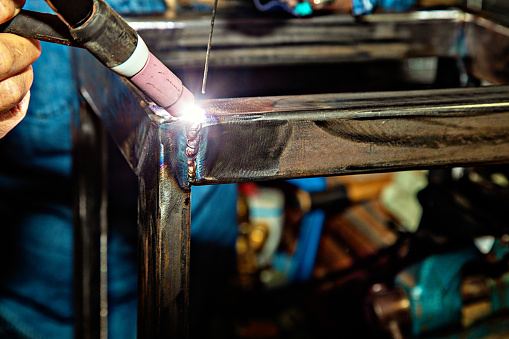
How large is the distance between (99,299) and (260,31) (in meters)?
0.49

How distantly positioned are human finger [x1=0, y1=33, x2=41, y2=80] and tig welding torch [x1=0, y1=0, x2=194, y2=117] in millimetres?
10

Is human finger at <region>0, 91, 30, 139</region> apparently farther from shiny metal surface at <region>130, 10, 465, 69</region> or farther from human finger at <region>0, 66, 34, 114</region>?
shiny metal surface at <region>130, 10, 465, 69</region>

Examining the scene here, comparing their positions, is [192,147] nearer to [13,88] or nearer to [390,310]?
[13,88]

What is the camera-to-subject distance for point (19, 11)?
1.31 feet

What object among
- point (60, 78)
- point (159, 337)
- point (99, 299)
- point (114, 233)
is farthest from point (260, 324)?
point (159, 337)

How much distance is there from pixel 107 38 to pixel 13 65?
0.12m

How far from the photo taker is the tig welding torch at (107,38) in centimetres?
36

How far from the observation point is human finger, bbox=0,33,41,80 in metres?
0.41

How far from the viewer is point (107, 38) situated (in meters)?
0.37

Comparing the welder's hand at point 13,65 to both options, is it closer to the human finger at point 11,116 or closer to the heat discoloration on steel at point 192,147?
the human finger at point 11,116

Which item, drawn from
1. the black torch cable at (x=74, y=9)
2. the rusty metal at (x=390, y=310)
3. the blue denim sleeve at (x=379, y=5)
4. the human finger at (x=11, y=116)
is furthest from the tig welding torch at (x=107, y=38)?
the blue denim sleeve at (x=379, y=5)

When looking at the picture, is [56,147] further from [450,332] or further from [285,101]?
[450,332]

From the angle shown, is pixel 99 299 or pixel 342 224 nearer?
pixel 99 299

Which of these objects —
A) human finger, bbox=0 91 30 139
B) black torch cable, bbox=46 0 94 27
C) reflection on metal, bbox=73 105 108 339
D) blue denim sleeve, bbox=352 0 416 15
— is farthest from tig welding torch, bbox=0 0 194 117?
blue denim sleeve, bbox=352 0 416 15
